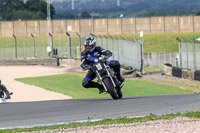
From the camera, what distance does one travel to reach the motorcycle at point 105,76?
589 inches

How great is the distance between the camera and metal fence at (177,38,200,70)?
3111 centimetres

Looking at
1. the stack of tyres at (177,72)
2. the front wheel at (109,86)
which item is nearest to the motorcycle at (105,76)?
the front wheel at (109,86)

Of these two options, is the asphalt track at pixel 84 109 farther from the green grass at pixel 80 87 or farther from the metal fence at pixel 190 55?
the metal fence at pixel 190 55

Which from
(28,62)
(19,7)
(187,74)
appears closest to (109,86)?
(187,74)

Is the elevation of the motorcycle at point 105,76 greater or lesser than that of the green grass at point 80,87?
greater

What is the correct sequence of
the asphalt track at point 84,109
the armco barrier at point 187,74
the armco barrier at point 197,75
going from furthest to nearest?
1. the armco barrier at point 187,74
2. the armco barrier at point 197,75
3. the asphalt track at point 84,109

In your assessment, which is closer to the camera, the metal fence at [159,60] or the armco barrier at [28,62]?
the armco barrier at [28,62]

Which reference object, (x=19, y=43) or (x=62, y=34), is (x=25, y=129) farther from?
(x=62, y=34)

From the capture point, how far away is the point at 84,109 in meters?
12.6

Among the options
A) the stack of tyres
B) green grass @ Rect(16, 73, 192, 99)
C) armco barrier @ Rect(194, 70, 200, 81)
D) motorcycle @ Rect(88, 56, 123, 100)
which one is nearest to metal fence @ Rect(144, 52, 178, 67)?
green grass @ Rect(16, 73, 192, 99)

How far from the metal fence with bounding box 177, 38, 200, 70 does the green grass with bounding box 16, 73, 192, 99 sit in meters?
2.46

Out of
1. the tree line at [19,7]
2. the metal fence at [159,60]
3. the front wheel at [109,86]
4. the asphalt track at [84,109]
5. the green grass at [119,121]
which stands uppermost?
the tree line at [19,7]

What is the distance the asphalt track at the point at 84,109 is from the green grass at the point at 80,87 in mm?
10497

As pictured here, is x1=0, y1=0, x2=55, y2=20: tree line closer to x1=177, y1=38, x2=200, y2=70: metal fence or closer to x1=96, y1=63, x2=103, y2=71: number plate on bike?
x1=177, y1=38, x2=200, y2=70: metal fence
